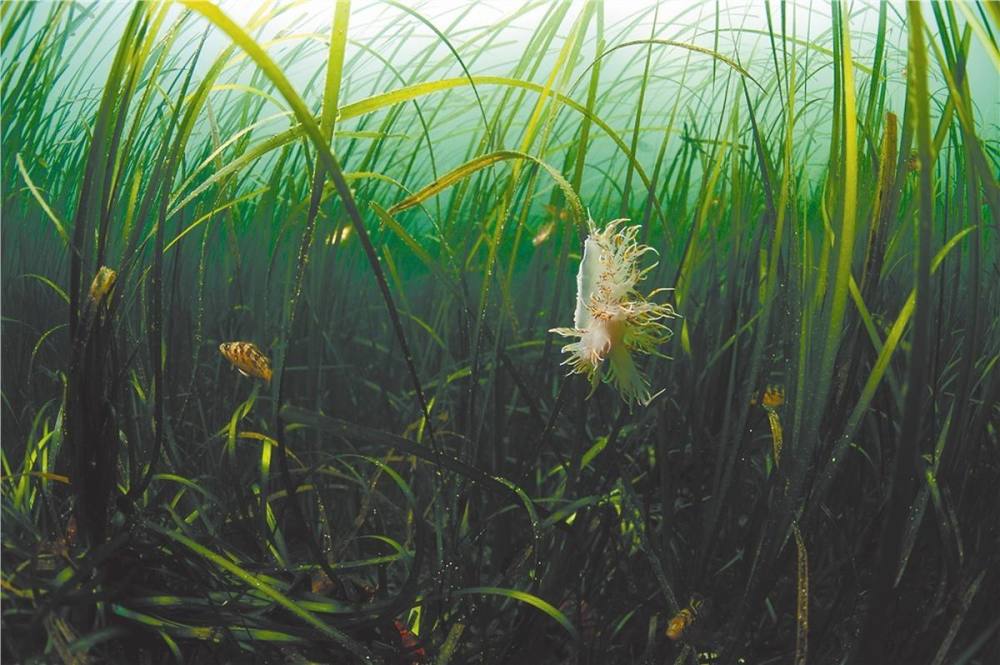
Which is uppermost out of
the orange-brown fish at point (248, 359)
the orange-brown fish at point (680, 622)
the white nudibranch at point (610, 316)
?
the white nudibranch at point (610, 316)

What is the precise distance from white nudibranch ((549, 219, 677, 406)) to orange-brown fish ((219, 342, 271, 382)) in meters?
0.27

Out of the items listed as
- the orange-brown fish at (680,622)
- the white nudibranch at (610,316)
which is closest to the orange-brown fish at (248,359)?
the white nudibranch at (610,316)

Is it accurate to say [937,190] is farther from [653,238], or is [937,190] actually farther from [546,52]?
[546,52]

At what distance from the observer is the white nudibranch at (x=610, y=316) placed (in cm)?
67

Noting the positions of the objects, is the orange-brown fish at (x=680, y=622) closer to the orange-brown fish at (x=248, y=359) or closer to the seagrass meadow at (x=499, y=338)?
the seagrass meadow at (x=499, y=338)

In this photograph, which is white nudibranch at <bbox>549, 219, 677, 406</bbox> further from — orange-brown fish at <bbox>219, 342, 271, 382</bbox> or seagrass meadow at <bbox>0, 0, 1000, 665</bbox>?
orange-brown fish at <bbox>219, 342, 271, 382</bbox>

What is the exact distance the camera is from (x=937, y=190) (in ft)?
2.61

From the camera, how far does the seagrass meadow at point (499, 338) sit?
0.68 meters

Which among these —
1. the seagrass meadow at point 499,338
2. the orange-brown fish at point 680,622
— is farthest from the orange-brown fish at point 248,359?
the orange-brown fish at point 680,622

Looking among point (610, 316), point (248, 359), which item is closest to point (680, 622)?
point (610, 316)

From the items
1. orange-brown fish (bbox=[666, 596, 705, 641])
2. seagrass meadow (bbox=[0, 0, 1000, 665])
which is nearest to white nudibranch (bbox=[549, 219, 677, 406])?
seagrass meadow (bbox=[0, 0, 1000, 665])

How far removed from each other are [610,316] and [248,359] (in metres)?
0.33

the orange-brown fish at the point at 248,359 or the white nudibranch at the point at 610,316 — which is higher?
the white nudibranch at the point at 610,316

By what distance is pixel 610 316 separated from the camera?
26.3 inches
